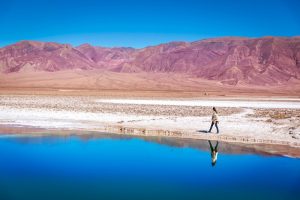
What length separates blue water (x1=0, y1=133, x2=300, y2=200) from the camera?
10602 mm

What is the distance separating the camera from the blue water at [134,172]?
10602 millimetres

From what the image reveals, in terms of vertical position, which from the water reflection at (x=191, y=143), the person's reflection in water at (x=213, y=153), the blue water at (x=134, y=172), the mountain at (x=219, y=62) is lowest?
the blue water at (x=134, y=172)

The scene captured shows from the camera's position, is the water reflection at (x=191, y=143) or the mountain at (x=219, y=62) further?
the mountain at (x=219, y=62)

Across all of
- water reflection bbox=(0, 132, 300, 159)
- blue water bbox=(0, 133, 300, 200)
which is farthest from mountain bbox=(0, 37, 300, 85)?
blue water bbox=(0, 133, 300, 200)

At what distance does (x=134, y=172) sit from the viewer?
12.8m

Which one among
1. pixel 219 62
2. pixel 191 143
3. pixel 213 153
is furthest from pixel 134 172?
pixel 219 62

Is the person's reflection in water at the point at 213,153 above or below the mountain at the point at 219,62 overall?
below

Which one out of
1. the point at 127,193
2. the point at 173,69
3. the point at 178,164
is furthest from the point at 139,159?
the point at 173,69

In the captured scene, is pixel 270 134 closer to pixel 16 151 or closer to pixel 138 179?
pixel 138 179

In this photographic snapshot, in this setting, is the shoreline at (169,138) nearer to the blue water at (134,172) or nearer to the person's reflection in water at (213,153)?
the person's reflection in water at (213,153)

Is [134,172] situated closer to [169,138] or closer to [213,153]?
[213,153]

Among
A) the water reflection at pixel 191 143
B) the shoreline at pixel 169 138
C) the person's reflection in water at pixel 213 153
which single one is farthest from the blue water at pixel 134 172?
the shoreline at pixel 169 138

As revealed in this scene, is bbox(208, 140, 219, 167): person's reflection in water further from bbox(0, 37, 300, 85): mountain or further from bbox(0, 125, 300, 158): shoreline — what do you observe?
bbox(0, 37, 300, 85): mountain

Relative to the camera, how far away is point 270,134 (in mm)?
20516
